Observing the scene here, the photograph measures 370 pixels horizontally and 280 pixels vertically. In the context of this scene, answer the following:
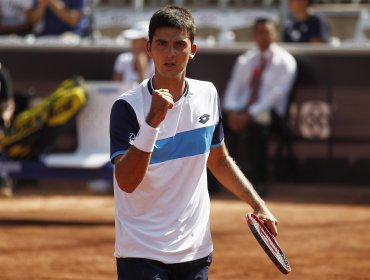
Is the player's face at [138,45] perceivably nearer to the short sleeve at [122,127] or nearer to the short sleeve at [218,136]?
the short sleeve at [218,136]

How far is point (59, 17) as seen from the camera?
13.2m

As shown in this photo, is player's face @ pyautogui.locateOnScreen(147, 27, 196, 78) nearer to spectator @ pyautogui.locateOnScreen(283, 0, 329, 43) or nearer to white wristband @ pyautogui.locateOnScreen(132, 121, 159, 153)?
white wristband @ pyautogui.locateOnScreen(132, 121, 159, 153)

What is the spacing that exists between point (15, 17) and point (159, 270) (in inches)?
399

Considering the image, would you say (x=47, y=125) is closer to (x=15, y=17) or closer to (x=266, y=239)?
(x=15, y=17)

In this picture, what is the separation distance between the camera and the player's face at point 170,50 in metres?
3.78

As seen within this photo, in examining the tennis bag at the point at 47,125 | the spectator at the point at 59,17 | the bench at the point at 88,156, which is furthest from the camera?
the spectator at the point at 59,17

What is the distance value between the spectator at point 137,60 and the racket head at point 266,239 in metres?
7.22

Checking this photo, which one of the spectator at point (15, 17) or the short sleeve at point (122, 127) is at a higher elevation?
the short sleeve at point (122, 127)

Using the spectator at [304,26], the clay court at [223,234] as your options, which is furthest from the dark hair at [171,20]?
the spectator at [304,26]

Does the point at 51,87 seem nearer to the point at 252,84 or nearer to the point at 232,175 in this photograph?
the point at 252,84

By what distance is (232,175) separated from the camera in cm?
428

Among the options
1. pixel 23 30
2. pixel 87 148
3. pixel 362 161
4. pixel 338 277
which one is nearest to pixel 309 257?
pixel 338 277

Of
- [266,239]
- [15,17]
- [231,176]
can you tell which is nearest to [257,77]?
[15,17]

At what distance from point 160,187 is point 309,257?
4247mm
